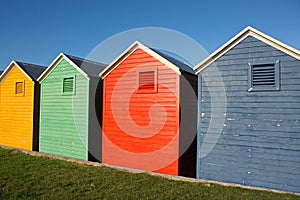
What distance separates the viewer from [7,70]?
16156 millimetres

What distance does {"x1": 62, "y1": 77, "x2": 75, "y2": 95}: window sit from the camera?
12950 mm

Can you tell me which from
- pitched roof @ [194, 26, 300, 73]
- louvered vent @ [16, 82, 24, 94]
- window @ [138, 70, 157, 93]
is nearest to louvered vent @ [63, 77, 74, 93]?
louvered vent @ [16, 82, 24, 94]

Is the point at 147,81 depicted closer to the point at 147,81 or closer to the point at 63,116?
the point at 147,81

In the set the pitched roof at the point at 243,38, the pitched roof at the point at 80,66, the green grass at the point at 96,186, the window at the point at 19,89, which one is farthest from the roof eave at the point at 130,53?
the window at the point at 19,89

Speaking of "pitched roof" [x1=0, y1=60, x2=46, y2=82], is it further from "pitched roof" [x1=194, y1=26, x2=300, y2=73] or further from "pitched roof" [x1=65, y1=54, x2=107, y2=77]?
"pitched roof" [x1=194, y1=26, x2=300, y2=73]

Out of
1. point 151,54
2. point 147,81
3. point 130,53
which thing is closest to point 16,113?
point 130,53

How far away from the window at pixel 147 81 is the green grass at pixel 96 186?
3209 mm

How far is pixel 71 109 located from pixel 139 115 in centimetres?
390

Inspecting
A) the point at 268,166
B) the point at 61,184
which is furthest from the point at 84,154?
the point at 268,166

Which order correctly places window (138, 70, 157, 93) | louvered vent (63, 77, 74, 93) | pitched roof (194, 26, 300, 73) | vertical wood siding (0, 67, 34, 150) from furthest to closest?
vertical wood siding (0, 67, 34, 150) < louvered vent (63, 77, 74, 93) < window (138, 70, 157, 93) < pitched roof (194, 26, 300, 73)

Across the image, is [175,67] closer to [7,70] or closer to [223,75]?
[223,75]

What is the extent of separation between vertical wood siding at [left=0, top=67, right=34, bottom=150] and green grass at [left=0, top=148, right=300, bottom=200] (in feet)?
16.4

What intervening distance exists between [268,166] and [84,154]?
7.66 meters

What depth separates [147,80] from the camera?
1074 centimetres
